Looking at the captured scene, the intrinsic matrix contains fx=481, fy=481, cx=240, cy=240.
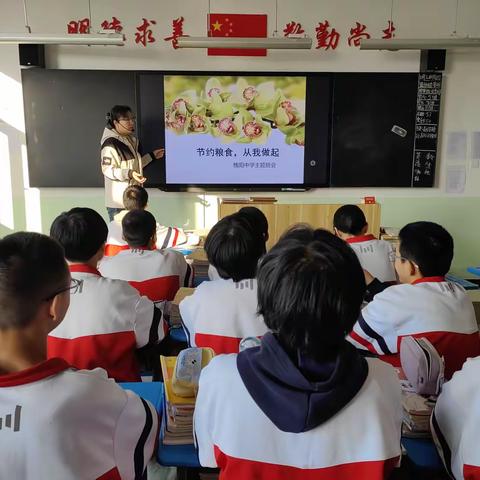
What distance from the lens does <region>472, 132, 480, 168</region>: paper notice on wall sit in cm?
497

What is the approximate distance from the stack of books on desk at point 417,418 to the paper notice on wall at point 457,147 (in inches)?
167

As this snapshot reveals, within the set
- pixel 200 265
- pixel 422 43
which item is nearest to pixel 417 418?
pixel 200 265

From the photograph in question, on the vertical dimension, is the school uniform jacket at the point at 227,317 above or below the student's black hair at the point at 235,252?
below

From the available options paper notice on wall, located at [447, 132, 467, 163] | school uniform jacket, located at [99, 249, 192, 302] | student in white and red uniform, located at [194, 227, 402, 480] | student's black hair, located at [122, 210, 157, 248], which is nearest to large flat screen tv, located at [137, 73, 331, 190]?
paper notice on wall, located at [447, 132, 467, 163]

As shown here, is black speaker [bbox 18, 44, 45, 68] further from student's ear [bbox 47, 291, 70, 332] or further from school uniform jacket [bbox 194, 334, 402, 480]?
school uniform jacket [bbox 194, 334, 402, 480]

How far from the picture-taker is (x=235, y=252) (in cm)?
176

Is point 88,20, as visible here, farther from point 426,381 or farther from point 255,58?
point 426,381

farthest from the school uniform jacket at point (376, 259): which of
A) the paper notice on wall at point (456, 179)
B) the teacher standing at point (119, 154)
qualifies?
the paper notice on wall at point (456, 179)

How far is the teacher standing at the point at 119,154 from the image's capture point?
166 inches

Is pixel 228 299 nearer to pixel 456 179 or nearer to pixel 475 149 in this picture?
pixel 456 179

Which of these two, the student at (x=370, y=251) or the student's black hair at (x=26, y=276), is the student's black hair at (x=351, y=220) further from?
the student's black hair at (x=26, y=276)

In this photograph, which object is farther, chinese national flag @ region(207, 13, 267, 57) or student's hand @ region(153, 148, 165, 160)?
student's hand @ region(153, 148, 165, 160)

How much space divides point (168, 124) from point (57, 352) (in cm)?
353

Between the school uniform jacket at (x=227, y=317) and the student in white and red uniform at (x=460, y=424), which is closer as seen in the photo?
the student in white and red uniform at (x=460, y=424)
